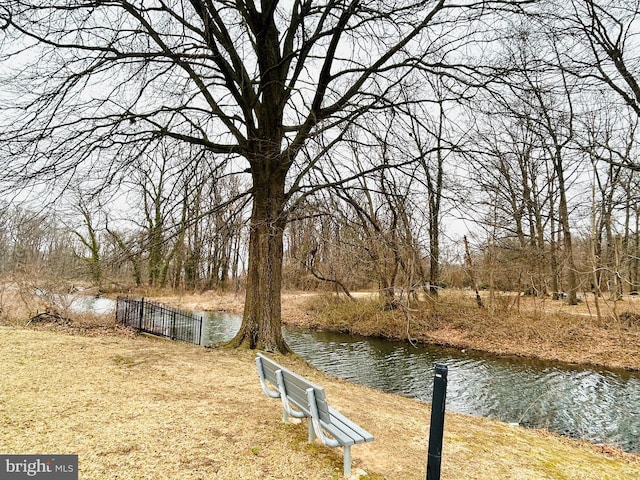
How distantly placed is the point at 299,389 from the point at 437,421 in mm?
1291

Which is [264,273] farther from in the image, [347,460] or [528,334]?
[528,334]

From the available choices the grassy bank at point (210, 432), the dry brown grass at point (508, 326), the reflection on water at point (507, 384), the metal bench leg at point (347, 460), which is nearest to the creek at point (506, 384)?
the reflection on water at point (507, 384)

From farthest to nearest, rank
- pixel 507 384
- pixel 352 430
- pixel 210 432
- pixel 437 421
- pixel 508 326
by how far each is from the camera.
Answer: pixel 508 326 < pixel 507 384 < pixel 210 432 < pixel 352 430 < pixel 437 421

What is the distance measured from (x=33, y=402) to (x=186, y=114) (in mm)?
6814

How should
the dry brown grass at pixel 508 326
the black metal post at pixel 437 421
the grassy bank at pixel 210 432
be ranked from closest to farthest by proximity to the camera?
the black metal post at pixel 437 421, the grassy bank at pixel 210 432, the dry brown grass at pixel 508 326

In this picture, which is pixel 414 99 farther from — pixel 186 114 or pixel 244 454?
pixel 244 454

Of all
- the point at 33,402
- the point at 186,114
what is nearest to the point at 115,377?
the point at 33,402

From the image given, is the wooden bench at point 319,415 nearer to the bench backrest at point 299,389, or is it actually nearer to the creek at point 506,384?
the bench backrest at point 299,389

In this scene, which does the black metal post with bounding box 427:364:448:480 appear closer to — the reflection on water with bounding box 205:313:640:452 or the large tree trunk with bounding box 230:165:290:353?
the reflection on water with bounding box 205:313:640:452

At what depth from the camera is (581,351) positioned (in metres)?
13.7

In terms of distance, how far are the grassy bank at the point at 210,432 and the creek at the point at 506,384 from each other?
2418mm

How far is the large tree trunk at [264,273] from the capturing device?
350 inches

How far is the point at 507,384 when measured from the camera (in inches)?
413

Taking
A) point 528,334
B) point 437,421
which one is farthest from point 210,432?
point 528,334
